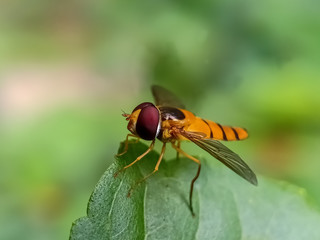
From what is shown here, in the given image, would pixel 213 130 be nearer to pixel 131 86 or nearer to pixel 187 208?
pixel 187 208

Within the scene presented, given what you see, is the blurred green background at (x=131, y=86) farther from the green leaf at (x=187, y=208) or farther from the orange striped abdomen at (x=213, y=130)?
the green leaf at (x=187, y=208)

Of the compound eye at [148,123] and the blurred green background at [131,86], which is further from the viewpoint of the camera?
the blurred green background at [131,86]

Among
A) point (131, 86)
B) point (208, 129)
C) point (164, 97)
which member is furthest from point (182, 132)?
point (131, 86)

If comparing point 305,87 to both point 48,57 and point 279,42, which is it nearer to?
point 279,42

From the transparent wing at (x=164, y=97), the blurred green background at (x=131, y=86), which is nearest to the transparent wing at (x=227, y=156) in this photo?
the transparent wing at (x=164, y=97)

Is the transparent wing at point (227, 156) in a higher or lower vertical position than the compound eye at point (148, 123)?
lower

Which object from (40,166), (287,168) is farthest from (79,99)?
(287,168)
